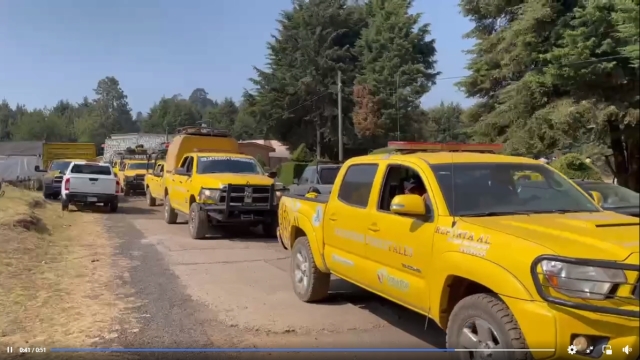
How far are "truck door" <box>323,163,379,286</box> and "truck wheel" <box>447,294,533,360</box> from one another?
1.55m

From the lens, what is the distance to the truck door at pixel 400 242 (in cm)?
516

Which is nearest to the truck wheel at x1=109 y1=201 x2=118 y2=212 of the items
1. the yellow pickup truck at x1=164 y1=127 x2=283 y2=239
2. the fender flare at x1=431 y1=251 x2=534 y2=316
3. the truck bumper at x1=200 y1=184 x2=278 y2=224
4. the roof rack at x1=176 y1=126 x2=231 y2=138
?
the roof rack at x1=176 y1=126 x2=231 y2=138

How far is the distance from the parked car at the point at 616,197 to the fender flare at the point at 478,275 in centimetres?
90

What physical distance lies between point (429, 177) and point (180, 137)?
47.9ft

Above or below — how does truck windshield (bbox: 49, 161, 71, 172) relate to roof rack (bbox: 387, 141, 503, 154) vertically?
below

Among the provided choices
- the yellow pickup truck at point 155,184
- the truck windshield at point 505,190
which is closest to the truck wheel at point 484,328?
the truck windshield at point 505,190

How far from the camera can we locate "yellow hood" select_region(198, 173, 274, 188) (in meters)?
13.9

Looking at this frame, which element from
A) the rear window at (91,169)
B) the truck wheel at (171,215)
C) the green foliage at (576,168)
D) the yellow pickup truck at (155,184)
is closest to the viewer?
the green foliage at (576,168)

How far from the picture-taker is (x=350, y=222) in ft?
21.2

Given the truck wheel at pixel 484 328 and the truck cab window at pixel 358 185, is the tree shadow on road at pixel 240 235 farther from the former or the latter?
the truck wheel at pixel 484 328

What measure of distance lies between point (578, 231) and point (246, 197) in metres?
10.3

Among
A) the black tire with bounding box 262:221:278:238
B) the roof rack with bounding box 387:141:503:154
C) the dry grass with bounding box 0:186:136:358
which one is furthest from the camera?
the black tire with bounding box 262:221:278:238

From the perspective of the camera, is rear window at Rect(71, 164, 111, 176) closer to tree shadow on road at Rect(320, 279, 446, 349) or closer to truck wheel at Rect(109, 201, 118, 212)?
truck wheel at Rect(109, 201, 118, 212)

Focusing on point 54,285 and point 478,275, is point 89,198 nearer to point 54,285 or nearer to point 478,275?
point 54,285
